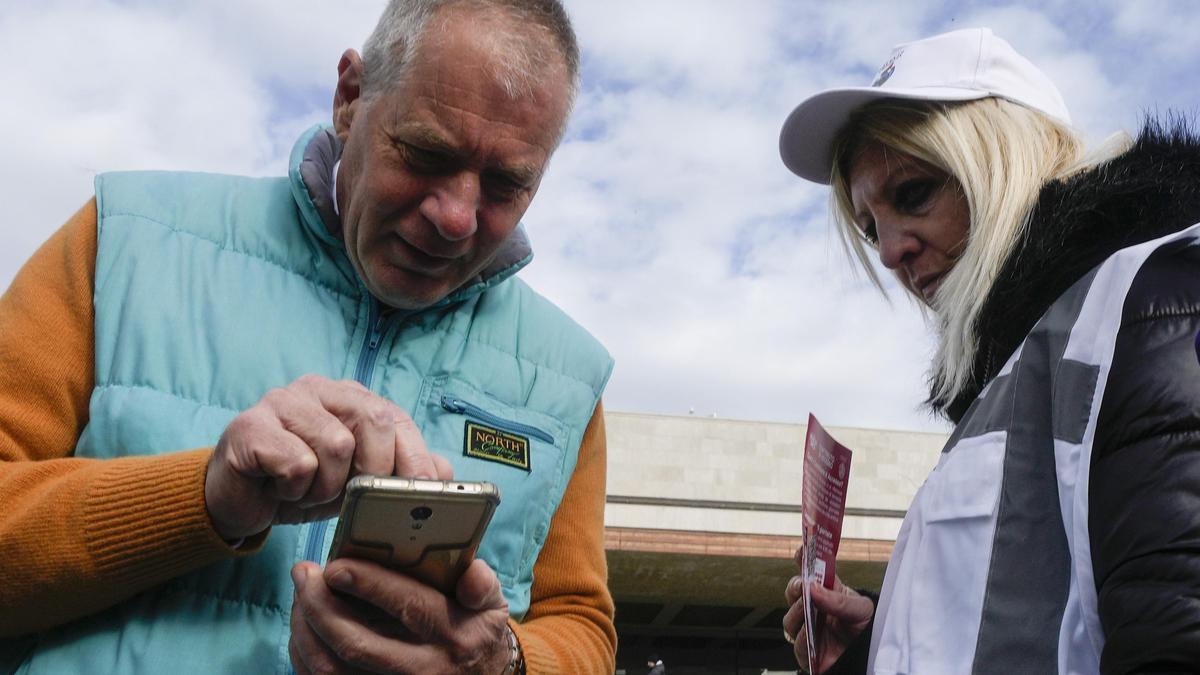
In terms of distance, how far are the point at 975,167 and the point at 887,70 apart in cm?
50

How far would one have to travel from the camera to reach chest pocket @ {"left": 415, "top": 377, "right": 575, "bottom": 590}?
1.87 m

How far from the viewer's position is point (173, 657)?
154cm

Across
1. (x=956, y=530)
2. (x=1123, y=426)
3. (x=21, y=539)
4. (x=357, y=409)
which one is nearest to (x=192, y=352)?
(x=21, y=539)

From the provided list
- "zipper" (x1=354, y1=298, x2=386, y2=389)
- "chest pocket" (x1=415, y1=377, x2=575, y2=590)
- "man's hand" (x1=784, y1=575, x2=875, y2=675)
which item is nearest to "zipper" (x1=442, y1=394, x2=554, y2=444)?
"chest pocket" (x1=415, y1=377, x2=575, y2=590)

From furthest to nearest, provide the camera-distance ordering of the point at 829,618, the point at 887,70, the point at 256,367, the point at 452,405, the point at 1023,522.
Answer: the point at 829,618, the point at 887,70, the point at 452,405, the point at 256,367, the point at 1023,522

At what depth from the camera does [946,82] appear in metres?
2.38

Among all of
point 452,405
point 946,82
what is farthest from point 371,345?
point 946,82

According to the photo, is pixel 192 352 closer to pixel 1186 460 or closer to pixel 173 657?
pixel 173 657

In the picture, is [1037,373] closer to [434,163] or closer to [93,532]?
[434,163]

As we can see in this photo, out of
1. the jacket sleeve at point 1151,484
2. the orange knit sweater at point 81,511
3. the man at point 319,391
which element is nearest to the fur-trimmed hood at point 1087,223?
the jacket sleeve at point 1151,484

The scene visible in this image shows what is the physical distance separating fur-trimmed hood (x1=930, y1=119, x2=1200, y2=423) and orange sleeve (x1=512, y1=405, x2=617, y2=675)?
0.87 meters

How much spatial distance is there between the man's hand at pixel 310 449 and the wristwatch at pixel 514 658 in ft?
1.40

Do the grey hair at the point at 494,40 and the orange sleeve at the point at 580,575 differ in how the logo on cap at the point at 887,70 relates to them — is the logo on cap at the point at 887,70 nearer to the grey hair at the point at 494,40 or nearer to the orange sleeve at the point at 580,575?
the grey hair at the point at 494,40

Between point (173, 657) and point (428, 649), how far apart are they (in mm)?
434
